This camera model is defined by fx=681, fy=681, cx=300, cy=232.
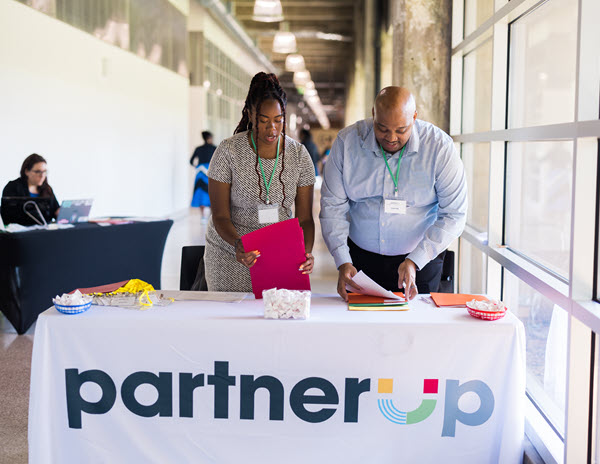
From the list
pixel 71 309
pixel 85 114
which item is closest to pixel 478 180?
pixel 71 309

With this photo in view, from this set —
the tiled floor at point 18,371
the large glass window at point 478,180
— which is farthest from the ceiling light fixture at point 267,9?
the large glass window at point 478,180

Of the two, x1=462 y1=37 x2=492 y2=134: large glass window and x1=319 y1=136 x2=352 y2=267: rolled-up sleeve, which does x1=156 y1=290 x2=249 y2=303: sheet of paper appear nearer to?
x1=319 y1=136 x2=352 y2=267: rolled-up sleeve

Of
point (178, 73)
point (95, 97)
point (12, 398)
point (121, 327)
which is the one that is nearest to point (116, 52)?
point (95, 97)

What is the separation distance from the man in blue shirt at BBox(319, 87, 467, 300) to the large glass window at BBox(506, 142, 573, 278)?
23.3 inches

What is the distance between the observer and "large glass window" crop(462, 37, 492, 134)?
393 centimetres

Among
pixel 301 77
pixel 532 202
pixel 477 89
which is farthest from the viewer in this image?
pixel 301 77

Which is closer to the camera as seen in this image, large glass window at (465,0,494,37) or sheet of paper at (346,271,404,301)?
sheet of paper at (346,271,404,301)

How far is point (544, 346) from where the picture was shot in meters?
3.20

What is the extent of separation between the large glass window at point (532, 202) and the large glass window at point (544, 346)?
8.3 inches

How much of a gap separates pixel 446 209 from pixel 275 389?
3.24ft

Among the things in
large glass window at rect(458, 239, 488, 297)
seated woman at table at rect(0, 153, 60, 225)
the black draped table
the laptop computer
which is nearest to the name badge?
large glass window at rect(458, 239, 488, 297)

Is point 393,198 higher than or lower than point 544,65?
lower

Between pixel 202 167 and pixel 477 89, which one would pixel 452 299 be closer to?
pixel 477 89

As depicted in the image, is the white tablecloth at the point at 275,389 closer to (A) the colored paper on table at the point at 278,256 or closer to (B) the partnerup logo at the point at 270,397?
(B) the partnerup logo at the point at 270,397
